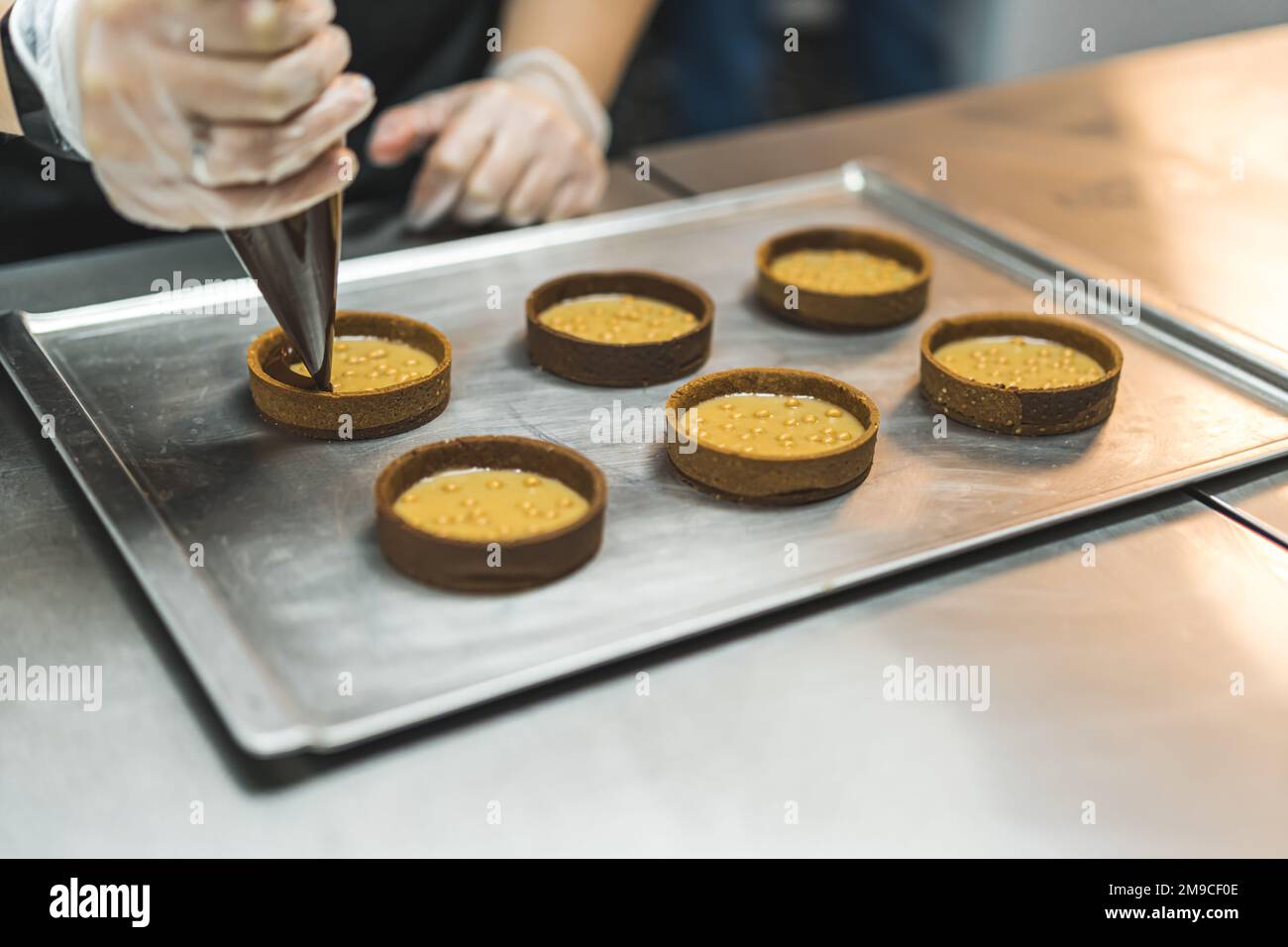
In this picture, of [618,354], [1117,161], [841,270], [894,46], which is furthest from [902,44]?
[618,354]

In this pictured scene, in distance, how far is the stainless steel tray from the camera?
3.47 feet

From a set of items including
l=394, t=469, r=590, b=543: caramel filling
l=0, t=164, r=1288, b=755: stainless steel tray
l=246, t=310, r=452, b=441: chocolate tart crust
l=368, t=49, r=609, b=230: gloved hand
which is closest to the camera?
l=0, t=164, r=1288, b=755: stainless steel tray

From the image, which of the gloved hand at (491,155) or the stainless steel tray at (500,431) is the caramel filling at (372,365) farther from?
the gloved hand at (491,155)

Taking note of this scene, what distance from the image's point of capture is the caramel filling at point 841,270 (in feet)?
5.75

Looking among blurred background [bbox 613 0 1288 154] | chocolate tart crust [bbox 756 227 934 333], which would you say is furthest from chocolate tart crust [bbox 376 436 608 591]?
blurred background [bbox 613 0 1288 154]

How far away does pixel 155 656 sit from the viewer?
1083 mm

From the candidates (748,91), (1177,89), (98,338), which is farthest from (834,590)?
(748,91)

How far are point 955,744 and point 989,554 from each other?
0.28 m

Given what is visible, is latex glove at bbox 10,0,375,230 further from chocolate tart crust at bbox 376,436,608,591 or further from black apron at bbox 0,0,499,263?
black apron at bbox 0,0,499,263

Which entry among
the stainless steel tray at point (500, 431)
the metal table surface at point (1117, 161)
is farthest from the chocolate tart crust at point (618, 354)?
the metal table surface at point (1117, 161)

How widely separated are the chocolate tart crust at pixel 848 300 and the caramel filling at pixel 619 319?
0.12m

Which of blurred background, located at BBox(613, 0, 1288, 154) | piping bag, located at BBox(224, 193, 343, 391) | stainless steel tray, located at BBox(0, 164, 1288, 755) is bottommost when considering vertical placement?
stainless steel tray, located at BBox(0, 164, 1288, 755)

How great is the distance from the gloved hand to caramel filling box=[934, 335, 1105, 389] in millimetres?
692

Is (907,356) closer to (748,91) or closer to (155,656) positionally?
(155,656)
